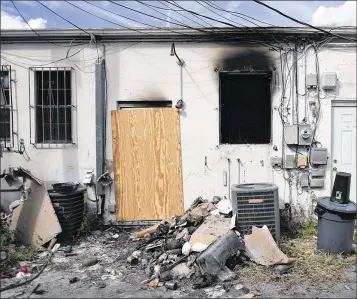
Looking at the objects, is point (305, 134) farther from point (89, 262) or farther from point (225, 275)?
point (89, 262)

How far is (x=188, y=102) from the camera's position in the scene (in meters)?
6.65

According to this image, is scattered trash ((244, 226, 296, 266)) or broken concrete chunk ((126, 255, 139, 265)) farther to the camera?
Result: broken concrete chunk ((126, 255, 139, 265))

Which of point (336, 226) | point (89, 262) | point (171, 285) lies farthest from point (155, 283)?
point (336, 226)

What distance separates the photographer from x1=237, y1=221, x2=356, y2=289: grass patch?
4.47 meters

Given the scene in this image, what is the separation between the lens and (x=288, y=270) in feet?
15.6

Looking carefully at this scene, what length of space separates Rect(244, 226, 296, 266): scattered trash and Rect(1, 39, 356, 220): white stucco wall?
5.06 ft

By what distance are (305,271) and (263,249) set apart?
2.06 ft

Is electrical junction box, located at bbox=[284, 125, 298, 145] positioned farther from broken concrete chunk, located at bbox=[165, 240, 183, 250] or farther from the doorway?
broken concrete chunk, located at bbox=[165, 240, 183, 250]

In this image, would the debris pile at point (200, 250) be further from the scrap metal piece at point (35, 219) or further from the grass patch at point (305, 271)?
the scrap metal piece at point (35, 219)

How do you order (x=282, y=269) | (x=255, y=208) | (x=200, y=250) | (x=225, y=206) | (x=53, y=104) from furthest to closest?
(x=53, y=104)
(x=225, y=206)
(x=255, y=208)
(x=200, y=250)
(x=282, y=269)

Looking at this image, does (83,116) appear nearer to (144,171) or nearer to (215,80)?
(144,171)

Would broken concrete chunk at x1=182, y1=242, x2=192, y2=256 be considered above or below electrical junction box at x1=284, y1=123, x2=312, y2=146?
below

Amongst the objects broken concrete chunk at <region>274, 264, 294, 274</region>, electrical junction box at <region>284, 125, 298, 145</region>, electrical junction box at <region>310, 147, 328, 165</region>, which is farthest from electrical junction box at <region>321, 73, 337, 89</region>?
broken concrete chunk at <region>274, 264, 294, 274</region>

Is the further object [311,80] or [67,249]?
[311,80]
